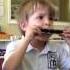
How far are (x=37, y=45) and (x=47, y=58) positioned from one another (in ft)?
0.12

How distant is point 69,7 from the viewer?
5.01ft

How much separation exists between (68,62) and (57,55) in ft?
0.10

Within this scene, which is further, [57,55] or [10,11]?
[10,11]

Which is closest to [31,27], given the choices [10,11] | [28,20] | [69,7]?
[28,20]

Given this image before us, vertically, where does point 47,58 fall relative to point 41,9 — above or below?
below

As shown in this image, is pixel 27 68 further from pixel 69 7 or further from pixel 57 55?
pixel 69 7

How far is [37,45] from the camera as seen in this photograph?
49cm

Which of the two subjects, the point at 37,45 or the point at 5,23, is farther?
the point at 5,23

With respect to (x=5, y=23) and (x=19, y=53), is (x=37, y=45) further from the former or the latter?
(x=5, y=23)

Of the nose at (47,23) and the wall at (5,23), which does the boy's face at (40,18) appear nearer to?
the nose at (47,23)

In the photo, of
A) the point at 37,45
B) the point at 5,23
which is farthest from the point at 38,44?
the point at 5,23

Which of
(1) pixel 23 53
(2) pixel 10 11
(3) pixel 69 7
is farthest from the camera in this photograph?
(2) pixel 10 11

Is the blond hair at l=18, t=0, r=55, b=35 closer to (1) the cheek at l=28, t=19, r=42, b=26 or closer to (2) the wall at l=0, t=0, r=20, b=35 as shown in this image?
(1) the cheek at l=28, t=19, r=42, b=26

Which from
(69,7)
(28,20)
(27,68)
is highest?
(69,7)
